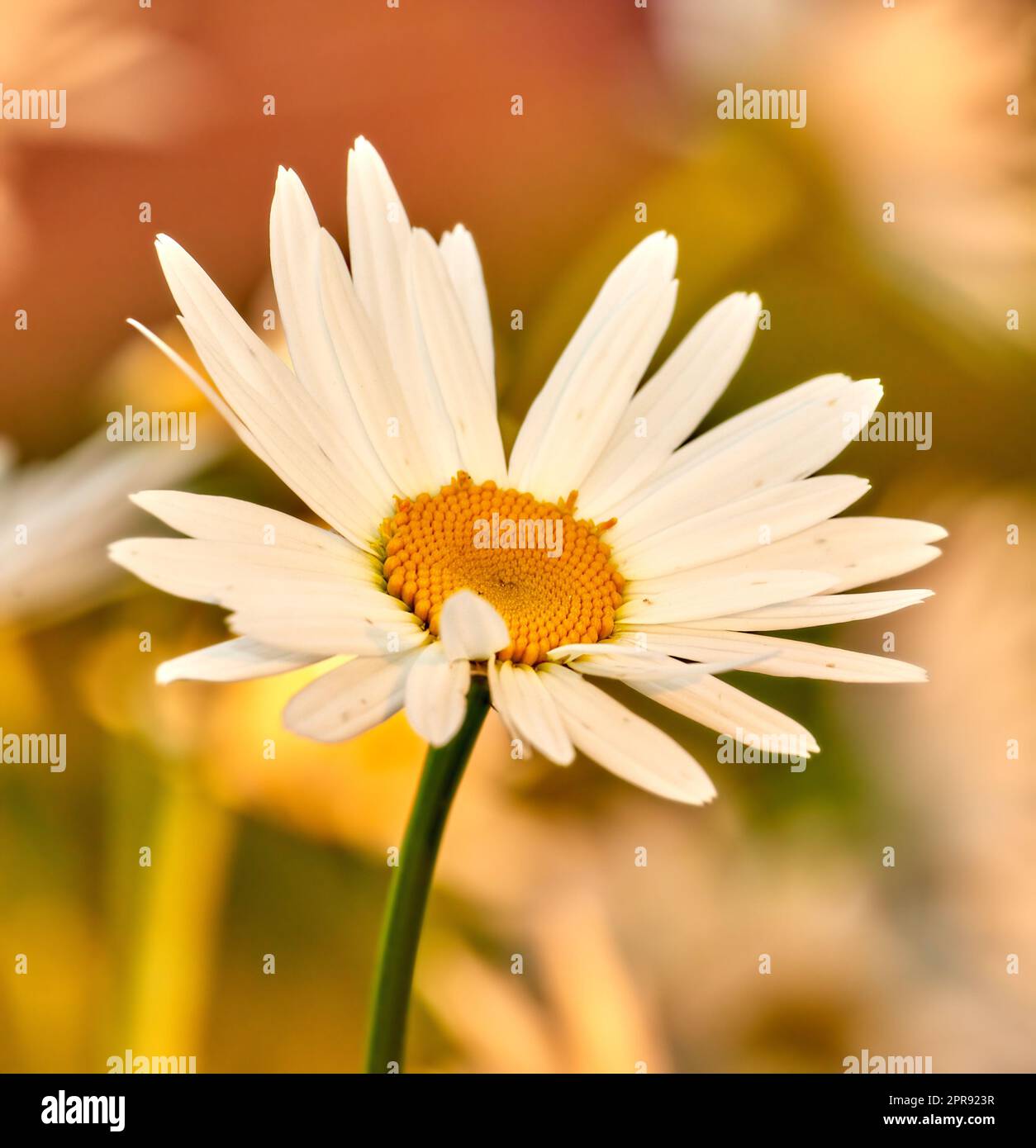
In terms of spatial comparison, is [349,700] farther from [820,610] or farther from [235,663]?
[820,610]

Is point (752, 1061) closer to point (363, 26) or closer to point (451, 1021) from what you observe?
point (451, 1021)

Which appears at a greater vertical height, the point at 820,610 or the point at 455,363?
the point at 455,363

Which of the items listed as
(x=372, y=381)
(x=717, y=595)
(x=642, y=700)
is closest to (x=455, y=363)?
(x=372, y=381)

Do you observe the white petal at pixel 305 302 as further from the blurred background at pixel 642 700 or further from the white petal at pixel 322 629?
the blurred background at pixel 642 700

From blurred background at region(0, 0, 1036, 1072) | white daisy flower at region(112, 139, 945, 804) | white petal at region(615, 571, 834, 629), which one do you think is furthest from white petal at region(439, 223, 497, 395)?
blurred background at region(0, 0, 1036, 1072)

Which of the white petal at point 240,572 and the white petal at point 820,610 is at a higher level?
the white petal at point 240,572

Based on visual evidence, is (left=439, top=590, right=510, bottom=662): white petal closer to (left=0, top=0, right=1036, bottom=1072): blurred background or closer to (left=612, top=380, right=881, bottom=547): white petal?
(left=612, top=380, right=881, bottom=547): white petal

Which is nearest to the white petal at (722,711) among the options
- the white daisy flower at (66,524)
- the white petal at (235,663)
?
the white petal at (235,663)
